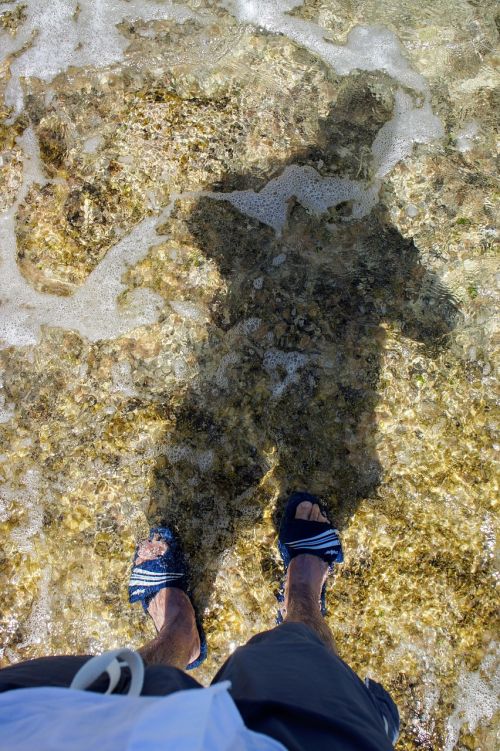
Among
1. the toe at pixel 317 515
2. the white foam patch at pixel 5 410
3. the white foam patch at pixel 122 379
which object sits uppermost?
A: the white foam patch at pixel 122 379

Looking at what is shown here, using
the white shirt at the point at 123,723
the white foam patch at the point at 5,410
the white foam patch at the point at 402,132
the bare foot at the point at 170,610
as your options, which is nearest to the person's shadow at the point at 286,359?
the bare foot at the point at 170,610

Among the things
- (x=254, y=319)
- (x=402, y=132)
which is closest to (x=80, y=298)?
(x=254, y=319)

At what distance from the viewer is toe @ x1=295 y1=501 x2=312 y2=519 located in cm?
287

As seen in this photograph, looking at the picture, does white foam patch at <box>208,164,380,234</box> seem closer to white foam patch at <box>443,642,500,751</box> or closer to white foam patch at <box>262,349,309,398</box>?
white foam patch at <box>262,349,309,398</box>

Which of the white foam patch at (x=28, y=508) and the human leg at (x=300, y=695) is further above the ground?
the human leg at (x=300, y=695)

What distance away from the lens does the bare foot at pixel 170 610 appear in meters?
2.75

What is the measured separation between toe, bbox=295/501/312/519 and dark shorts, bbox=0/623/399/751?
104cm

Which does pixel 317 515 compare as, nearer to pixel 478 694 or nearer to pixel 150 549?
pixel 150 549

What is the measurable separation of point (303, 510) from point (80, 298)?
6.12 ft

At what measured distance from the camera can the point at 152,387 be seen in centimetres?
306

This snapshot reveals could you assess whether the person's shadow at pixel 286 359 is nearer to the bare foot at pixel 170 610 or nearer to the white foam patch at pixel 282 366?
the white foam patch at pixel 282 366

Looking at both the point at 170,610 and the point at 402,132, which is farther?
the point at 402,132

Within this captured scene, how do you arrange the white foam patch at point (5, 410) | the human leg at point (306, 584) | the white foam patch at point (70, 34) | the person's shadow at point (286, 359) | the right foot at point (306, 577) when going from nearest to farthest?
the human leg at point (306, 584) < the right foot at point (306, 577) < the person's shadow at point (286, 359) < the white foam patch at point (5, 410) < the white foam patch at point (70, 34)

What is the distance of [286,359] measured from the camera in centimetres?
306
